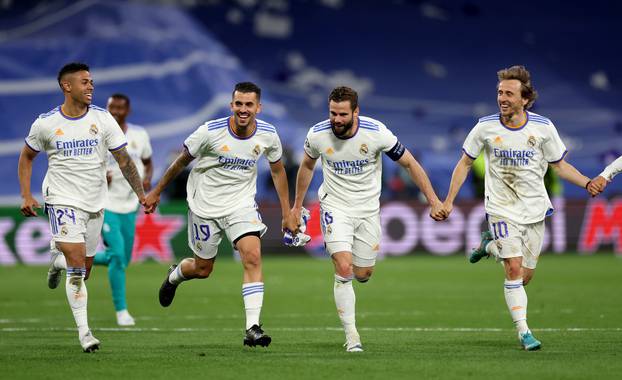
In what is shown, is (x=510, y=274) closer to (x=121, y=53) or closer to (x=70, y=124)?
(x=70, y=124)

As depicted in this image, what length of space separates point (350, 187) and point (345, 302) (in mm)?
1104

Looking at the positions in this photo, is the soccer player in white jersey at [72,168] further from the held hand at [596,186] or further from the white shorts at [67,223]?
the held hand at [596,186]

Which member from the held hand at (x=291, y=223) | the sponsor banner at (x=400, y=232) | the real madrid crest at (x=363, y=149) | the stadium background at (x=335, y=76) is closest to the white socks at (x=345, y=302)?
the held hand at (x=291, y=223)

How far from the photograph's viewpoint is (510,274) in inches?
450

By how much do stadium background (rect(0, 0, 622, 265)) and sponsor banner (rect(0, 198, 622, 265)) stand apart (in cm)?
3

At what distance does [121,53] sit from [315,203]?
664cm

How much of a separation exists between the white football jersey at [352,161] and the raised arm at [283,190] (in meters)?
0.37

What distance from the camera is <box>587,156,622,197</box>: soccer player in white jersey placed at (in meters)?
11.6

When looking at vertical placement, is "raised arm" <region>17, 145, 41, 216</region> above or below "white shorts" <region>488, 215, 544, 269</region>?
above

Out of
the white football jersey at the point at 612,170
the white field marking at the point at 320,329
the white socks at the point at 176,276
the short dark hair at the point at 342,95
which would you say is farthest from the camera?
the white field marking at the point at 320,329

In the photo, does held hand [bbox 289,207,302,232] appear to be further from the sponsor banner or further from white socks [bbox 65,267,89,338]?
the sponsor banner

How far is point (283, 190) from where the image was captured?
1184 centimetres

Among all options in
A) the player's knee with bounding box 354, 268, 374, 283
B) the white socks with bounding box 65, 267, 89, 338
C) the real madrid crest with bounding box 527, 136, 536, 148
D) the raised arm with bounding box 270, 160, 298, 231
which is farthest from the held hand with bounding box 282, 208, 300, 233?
the real madrid crest with bounding box 527, 136, 536, 148

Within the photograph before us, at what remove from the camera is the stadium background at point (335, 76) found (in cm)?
2659
